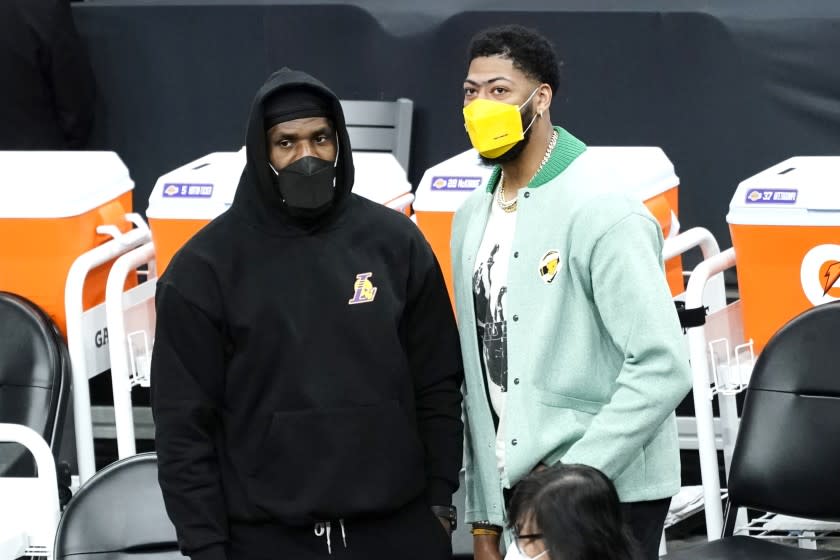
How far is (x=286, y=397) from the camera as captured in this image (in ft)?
8.00

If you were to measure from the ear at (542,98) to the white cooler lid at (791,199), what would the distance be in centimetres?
127

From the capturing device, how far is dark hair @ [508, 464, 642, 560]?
7.17 feet

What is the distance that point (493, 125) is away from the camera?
246 centimetres

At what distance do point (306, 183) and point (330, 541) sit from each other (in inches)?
22.7

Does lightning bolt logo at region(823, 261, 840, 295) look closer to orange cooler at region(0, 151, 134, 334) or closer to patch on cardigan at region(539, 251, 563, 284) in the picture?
patch on cardigan at region(539, 251, 563, 284)

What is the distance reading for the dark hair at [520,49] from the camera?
2504 millimetres

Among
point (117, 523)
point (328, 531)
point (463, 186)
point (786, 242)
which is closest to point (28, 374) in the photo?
point (117, 523)

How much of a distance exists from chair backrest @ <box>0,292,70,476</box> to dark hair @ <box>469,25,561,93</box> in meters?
1.86

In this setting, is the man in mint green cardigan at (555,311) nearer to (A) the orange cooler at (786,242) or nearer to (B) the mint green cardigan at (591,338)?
(B) the mint green cardigan at (591,338)

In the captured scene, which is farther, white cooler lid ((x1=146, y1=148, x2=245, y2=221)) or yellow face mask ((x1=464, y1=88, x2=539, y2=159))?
white cooler lid ((x1=146, y1=148, x2=245, y2=221))

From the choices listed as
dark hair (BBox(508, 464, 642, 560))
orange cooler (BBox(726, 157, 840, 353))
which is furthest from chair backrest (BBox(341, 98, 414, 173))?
dark hair (BBox(508, 464, 642, 560))

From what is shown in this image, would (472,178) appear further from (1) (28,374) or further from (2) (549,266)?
(2) (549,266)

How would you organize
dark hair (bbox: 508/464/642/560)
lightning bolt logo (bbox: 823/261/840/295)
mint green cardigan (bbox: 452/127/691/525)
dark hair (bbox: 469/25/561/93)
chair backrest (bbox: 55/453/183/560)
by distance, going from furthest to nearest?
lightning bolt logo (bbox: 823/261/840/295)
chair backrest (bbox: 55/453/183/560)
dark hair (bbox: 469/25/561/93)
mint green cardigan (bbox: 452/127/691/525)
dark hair (bbox: 508/464/642/560)

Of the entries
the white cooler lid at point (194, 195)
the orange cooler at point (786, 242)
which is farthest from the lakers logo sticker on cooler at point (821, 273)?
the white cooler lid at point (194, 195)
